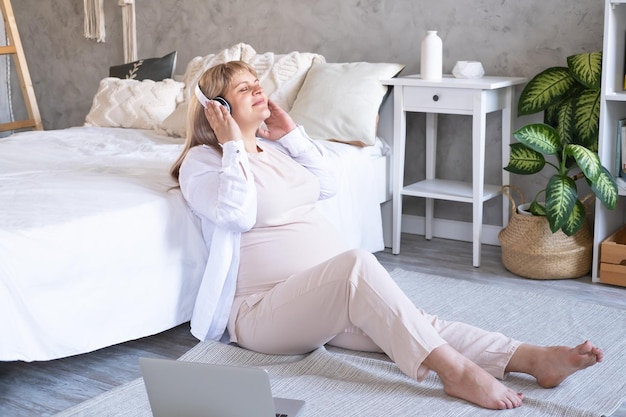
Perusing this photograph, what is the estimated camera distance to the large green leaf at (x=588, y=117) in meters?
3.30

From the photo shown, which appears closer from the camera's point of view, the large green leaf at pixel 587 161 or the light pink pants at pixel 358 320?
the light pink pants at pixel 358 320

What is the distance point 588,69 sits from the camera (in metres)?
3.24

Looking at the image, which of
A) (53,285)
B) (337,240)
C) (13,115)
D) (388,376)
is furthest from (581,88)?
(13,115)

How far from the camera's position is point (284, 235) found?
254cm

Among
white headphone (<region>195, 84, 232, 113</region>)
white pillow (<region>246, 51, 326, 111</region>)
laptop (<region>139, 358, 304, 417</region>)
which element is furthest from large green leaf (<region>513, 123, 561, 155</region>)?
laptop (<region>139, 358, 304, 417</region>)

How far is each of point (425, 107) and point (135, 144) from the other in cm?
123

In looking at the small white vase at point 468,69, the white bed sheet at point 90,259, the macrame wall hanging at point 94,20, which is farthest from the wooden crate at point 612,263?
the macrame wall hanging at point 94,20

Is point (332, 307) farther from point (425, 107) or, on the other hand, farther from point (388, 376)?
point (425, 107)

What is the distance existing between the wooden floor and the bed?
112mm

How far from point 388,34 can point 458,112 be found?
27.2 inches

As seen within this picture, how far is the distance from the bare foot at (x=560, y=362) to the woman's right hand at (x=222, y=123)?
3.43 feet

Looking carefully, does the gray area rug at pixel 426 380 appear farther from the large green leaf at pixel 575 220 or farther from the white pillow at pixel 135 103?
the white pillow at pixel 135 103

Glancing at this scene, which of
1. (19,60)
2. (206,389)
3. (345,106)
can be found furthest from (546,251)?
(19,60)

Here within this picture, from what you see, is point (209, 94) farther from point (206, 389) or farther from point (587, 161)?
point (587, 161)
